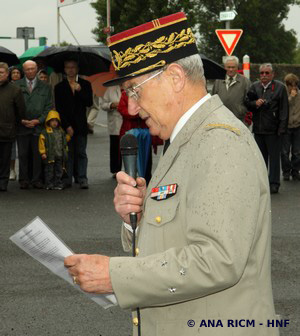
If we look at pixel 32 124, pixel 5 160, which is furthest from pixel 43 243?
pixel 5 160

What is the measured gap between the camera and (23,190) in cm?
1354

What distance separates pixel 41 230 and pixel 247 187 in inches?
33.8

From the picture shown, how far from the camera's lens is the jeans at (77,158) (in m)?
13.6

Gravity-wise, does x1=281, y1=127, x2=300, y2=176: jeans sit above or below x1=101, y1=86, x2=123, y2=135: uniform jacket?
below

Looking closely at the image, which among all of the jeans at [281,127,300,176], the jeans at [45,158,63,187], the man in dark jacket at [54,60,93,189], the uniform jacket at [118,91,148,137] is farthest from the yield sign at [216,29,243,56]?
the jeans at [45,158,63,187]

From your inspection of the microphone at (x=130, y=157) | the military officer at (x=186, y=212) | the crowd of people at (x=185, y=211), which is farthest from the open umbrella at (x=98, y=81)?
the military officer at (x=186, y=212)

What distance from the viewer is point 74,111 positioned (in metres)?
13.6

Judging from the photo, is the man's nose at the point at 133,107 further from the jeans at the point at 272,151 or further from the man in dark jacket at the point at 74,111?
the man in dark jacket at the point at 74,111

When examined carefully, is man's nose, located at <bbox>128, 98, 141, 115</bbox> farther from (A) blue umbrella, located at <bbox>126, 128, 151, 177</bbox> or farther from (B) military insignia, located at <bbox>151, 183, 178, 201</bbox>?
(A) blue umbrella, located at <bbox>126, 128, 151, 177</bbox>

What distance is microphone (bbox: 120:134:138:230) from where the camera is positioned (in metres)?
2.98

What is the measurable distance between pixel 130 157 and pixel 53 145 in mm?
10184

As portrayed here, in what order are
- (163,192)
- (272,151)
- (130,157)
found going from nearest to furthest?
(163,192) → (130,157) → (272,151)

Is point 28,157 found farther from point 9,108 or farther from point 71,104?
point 71,104

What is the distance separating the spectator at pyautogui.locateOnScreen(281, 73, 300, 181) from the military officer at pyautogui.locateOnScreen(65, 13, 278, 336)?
12.2m
